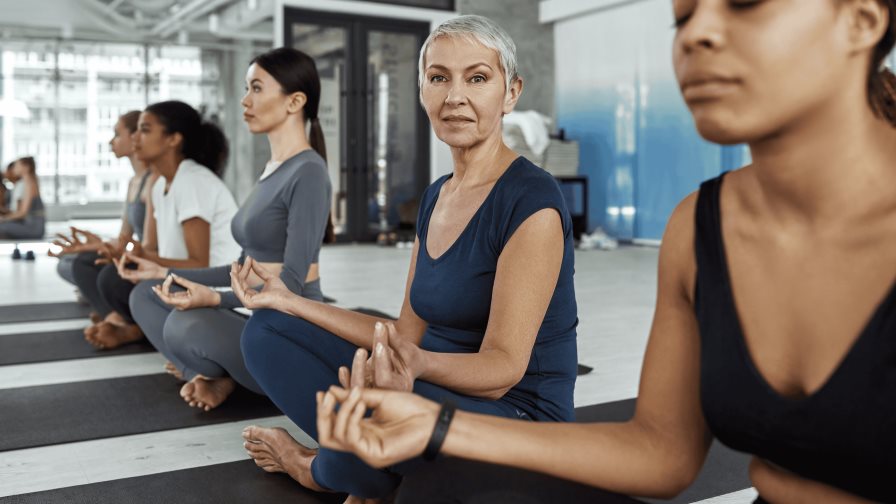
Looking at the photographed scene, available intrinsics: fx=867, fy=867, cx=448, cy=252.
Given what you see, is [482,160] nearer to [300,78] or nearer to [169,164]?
[300,78]

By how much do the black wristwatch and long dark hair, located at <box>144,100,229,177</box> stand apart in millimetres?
2654

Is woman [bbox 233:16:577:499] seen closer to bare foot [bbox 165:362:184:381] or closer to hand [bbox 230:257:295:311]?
hand [bbox 230:257:295:311]

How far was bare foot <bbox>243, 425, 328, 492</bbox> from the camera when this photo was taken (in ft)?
6.07

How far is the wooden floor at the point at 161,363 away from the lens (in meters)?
2.03

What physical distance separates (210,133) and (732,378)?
9.38 ft

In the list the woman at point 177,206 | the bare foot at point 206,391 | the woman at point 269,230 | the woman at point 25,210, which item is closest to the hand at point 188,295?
the woman at point 269,230

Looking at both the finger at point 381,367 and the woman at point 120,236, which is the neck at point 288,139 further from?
the finger at point 381,367

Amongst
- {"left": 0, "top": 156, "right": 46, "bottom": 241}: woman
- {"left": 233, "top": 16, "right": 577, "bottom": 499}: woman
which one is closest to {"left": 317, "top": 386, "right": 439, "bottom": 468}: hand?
{"left": 233, "top": 16, "right": 577, "bottom": 499}: woman

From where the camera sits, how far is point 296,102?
8.37ft

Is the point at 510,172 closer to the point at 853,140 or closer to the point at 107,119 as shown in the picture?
the point at 853,140

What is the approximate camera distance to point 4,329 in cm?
394

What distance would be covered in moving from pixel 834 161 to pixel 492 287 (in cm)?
77

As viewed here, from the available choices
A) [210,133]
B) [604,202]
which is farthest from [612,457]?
[604,202]

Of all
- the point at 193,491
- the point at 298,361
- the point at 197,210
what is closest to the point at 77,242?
the point at 197,210
